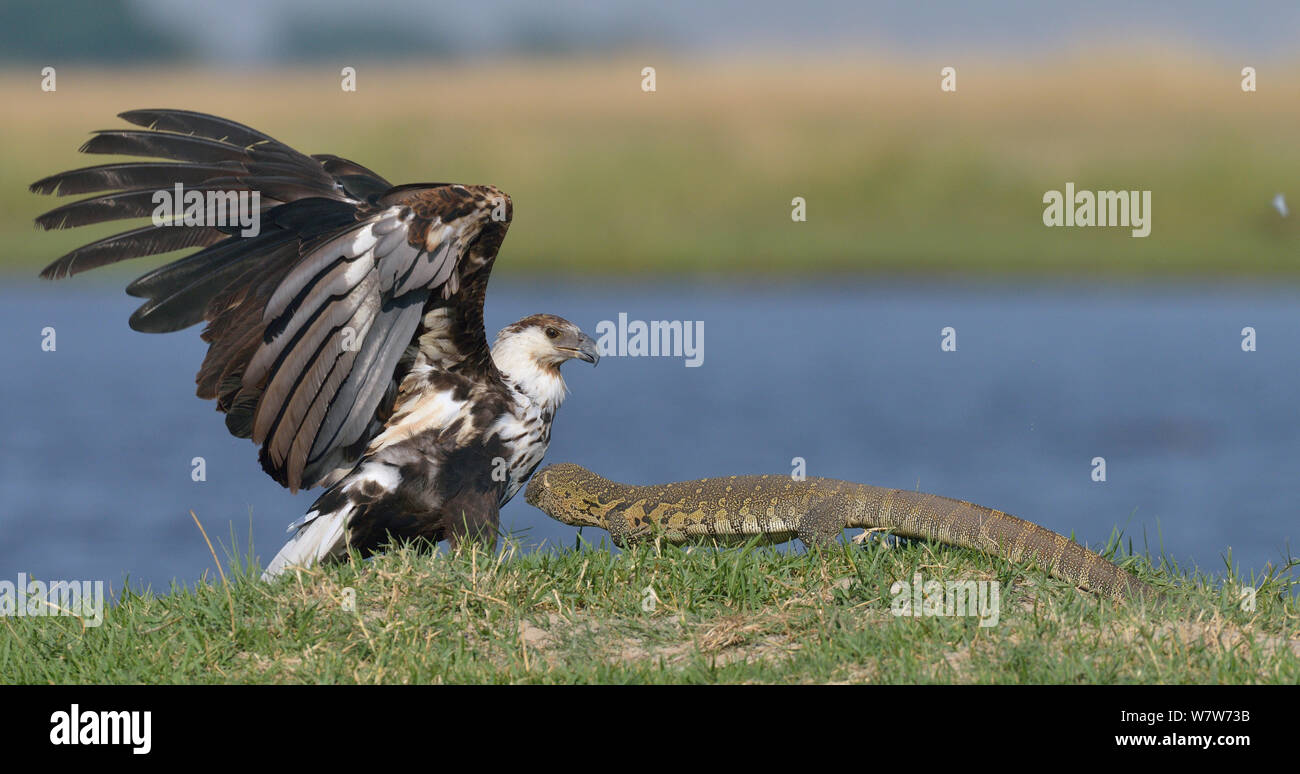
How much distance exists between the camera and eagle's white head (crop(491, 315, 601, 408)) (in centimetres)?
723

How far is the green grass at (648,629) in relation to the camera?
193 inches

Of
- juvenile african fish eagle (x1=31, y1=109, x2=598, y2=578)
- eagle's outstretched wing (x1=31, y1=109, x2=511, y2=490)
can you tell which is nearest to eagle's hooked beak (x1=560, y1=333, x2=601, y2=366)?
juvenile african fish eagle (x1=31, y1=109, x2=598, y2=578)

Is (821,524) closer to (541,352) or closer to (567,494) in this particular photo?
(567,494)

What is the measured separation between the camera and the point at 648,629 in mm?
5363

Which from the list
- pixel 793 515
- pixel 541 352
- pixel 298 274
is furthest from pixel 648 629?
pixel 541 352

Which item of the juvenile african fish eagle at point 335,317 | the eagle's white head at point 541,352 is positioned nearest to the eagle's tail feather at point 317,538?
the juvenile african fish eagle at point 335,317

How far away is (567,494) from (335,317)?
83.3 inches

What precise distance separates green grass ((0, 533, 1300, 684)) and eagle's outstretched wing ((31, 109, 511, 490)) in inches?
32.9

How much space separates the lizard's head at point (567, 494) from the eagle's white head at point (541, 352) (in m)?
0.59

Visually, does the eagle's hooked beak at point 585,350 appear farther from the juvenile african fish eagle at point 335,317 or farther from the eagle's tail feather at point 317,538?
the eagle's tail feather at point 317,538

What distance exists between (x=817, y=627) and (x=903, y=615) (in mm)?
355

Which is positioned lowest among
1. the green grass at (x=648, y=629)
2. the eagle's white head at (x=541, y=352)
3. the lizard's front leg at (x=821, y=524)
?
the green grass at (x=648, y=629)
